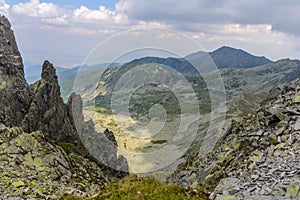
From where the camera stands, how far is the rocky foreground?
62.6ft

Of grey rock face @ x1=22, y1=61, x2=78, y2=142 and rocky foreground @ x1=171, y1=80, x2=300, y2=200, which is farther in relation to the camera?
grey rock face @ x1=22, y1=61, x2=78, y2=142

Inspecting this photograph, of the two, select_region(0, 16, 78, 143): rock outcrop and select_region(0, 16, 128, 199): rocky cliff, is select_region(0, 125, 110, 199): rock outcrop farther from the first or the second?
select_region(0, 16, 78, 143): rock outcrop

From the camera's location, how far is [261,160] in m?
Answer: 23.2

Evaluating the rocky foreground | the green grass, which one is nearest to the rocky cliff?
the green grass

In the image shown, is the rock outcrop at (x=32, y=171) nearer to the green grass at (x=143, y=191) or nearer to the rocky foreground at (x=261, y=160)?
the green grass at (x=143, y=191)

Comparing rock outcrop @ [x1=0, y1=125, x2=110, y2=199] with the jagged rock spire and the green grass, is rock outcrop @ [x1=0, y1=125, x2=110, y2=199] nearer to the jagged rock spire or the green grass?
the green grass

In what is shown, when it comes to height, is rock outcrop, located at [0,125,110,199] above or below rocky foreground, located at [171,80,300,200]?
below

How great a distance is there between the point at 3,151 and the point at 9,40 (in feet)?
214

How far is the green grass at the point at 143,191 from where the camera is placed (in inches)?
788

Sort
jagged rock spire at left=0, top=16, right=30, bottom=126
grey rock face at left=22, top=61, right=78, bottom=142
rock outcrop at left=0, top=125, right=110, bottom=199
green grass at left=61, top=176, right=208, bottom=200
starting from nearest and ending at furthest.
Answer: green grass at left=61, top=176, right=208, bottom=200, rock outcrop at left=0, top=125, right=110, bottom=199, jagged rock spire at left=0, top=16, right=30, bottom=126, grey rock face at left=22, top=61, right=78, bottom=142

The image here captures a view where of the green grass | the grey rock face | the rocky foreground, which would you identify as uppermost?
the rocky foreground

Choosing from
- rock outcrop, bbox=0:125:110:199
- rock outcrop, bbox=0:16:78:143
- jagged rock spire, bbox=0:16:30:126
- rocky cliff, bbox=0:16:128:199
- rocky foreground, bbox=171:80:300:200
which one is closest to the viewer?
rocky foreground, bbox=171:80:300:200

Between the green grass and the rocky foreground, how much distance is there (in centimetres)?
220

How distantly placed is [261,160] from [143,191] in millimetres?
9264
